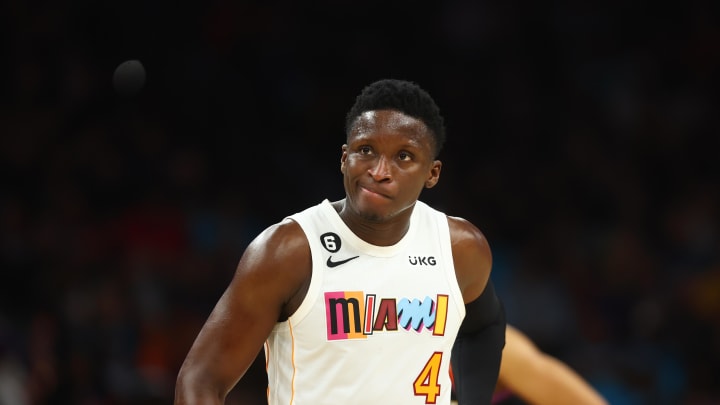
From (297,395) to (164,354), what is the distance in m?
4.43

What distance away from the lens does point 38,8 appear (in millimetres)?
8508

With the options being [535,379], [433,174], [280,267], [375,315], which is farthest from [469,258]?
[535,379]

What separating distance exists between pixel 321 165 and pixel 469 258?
555 centimetres

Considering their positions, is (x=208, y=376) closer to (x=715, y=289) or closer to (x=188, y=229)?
(x=188, y=229)

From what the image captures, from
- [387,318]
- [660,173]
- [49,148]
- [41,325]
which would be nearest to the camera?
[387,318]

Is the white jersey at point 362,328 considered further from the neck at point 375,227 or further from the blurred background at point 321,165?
the blurred background at point 321,165

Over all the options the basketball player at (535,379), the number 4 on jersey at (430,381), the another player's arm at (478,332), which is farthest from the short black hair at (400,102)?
the basketball player at (535,379)

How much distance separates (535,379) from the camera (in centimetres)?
437

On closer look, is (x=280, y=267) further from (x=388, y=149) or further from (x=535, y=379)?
(x=535, y=379)

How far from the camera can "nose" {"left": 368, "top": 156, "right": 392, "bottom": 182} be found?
296cm

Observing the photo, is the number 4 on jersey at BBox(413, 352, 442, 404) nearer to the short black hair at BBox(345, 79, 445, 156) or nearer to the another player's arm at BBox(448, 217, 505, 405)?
the another player's arm at BBox(448, 217, 505, 405)

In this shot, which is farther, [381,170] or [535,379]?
[535,379]

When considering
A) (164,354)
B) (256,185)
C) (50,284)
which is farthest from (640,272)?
(50,284)

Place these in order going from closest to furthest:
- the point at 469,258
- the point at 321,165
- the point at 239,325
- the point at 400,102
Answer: the point at 239,325 → the point at 400,102 → the point at 469,258 → the point at 321,165
